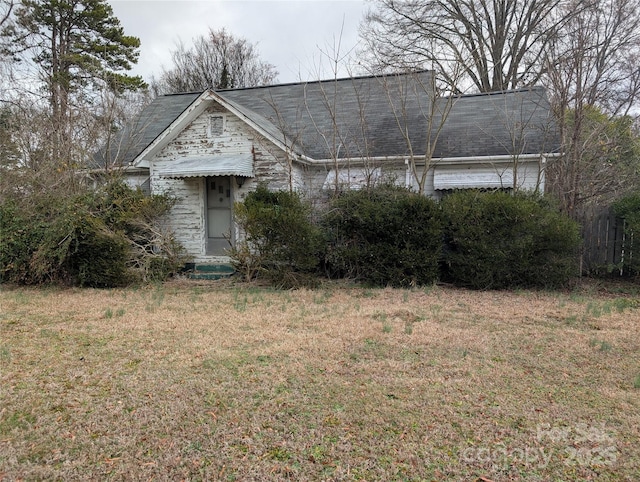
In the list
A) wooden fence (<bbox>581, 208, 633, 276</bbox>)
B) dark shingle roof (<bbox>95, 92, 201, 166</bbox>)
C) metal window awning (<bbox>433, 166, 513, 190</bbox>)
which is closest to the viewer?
wooden fence (<bbox>581, 208, 633, 276</bbox>)

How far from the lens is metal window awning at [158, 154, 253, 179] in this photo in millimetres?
10266

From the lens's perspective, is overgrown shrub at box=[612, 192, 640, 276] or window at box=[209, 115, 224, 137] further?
window at box=[209, 115, 224, 137]

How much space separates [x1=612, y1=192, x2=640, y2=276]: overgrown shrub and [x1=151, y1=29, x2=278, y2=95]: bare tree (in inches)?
1049

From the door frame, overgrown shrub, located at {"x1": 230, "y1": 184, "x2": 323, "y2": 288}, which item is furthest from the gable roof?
overgrown shrub, located at {"x1": 230, "y1": 184, "x2": 323, "y2": 288}

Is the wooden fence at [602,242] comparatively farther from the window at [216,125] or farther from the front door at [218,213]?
the window at [216,125]

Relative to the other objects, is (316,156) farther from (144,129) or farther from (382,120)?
(144,129)

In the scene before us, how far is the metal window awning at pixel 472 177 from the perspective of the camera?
10.9 m

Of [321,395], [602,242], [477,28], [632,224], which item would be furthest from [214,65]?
[321,395]

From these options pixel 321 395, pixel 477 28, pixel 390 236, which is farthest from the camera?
pixel 477 28

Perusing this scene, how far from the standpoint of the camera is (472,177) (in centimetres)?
1121

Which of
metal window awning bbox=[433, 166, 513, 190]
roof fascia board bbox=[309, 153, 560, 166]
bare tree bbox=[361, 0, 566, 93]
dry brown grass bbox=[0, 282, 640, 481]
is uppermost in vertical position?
bare tree bbox=[361, 0, 566, 93]

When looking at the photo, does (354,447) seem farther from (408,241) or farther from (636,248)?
(636,248)

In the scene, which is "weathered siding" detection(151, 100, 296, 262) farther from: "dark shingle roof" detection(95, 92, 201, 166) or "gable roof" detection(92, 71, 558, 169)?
"dark shingle roof" detection(95, 92, 201, 166)

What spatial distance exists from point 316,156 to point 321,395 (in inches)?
357
